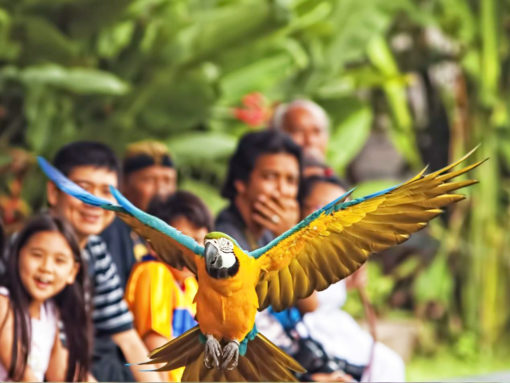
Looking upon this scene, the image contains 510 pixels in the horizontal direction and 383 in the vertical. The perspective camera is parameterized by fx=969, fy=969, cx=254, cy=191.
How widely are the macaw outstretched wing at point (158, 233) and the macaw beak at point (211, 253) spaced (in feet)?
0.21

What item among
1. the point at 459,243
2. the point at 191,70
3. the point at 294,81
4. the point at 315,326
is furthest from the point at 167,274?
the point at 459,243

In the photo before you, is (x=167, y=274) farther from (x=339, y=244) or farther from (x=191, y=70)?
(x=191, y=70)

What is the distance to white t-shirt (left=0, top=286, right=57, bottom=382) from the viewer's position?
1.88 m

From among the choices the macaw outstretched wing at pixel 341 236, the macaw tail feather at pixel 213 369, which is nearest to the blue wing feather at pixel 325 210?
the macaw outstretched wing at pixel 341 236

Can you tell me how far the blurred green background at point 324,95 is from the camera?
4047 millimetres

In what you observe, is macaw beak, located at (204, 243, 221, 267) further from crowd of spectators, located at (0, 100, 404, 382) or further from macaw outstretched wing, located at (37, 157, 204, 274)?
crowd of spectators, located at (0, 100, 404, 382)

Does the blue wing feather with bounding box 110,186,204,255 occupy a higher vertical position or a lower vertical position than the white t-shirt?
higher

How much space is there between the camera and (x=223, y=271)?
1164 mm

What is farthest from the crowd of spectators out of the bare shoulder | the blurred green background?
the blurred green background

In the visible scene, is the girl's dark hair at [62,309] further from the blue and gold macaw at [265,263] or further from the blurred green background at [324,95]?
the blurred green background at [324,95]

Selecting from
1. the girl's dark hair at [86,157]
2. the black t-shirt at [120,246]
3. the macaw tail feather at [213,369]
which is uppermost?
the girl's dark hair at [86,157]

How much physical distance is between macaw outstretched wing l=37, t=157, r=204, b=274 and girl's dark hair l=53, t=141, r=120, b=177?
0.69 meters

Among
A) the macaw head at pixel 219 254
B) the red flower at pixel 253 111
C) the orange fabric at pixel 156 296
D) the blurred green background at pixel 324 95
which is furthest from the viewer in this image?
the red flower at pixel 253 111

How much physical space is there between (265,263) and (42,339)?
82 cm
